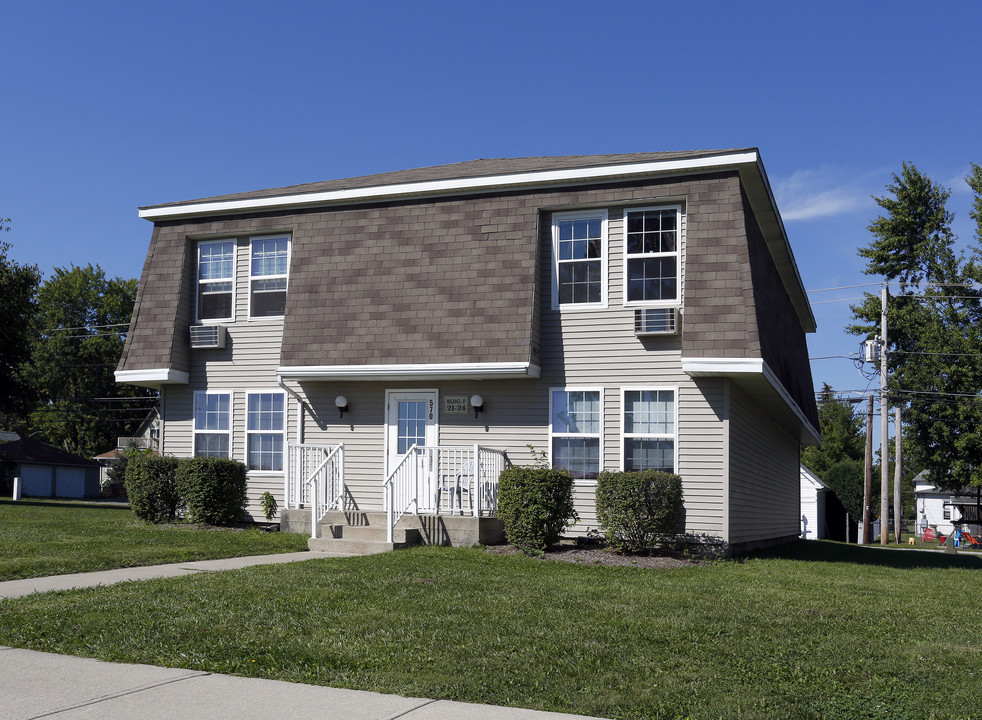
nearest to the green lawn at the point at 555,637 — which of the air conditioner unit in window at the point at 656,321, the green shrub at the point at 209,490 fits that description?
the air conditioner unit in window at the point at 656,321

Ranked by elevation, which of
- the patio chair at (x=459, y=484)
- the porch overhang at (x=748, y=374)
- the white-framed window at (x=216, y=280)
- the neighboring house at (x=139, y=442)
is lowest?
the neighboring house at (x=139, y=442)

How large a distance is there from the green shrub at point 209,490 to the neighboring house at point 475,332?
3.07 feet

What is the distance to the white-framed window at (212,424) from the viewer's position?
1703 centimetres

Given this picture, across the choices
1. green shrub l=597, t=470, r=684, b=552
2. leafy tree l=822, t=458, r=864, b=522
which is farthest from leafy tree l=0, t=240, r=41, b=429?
leafy tree l=822, t=458, r=864, b=522

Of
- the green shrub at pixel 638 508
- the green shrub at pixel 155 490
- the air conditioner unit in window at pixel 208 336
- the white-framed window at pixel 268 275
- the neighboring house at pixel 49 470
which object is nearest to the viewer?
the green shrub at pixel 638 508

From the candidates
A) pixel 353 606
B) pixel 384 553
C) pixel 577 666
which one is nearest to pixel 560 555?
pixel 384 553

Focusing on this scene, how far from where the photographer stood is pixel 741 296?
1340cm

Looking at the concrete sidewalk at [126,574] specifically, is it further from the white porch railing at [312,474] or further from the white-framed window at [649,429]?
the white-framed window at [649,429]

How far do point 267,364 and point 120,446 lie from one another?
148 ft

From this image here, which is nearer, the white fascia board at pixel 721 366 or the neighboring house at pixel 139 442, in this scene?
the white fascia board at pixel 721 366

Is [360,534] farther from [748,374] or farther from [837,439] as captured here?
[837,439]

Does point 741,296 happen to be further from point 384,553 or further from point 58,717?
point 58,717

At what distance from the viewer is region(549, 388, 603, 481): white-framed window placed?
14.4 metres

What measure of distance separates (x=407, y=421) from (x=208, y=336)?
4.31 m
